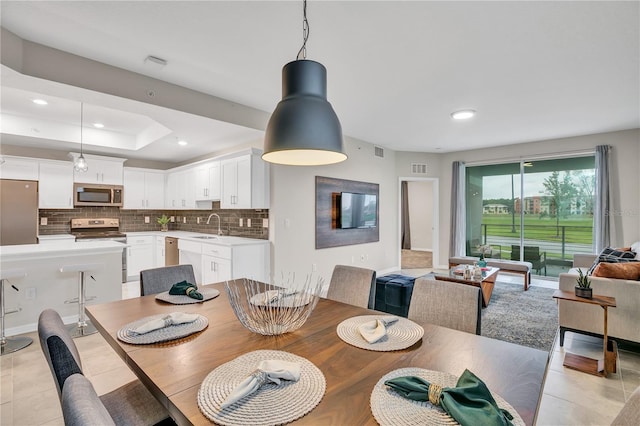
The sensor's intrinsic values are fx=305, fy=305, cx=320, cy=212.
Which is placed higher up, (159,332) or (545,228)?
(545,228)

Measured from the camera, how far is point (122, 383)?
7.79ft

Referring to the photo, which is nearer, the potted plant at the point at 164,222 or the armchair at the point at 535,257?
the armchair at the point at 535,257

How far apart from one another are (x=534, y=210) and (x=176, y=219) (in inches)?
297

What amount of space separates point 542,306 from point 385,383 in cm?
429

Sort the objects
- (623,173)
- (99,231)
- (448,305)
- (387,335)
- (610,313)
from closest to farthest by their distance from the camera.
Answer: (387,335) < (448,305) < (610,313) < (623,173) < (99,231)

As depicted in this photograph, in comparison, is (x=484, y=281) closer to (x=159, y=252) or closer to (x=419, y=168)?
(x=419, y=168)

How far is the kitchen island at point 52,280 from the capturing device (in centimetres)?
322

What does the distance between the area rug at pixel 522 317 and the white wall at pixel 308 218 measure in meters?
2.13

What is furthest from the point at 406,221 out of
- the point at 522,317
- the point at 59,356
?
the point at 59,356

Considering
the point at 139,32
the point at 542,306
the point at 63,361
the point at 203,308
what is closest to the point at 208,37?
the point at 139,32

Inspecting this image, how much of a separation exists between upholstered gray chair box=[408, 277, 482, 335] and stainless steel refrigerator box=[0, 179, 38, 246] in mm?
5992

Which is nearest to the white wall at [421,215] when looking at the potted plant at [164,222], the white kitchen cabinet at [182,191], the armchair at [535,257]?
the armchair at [535,257]

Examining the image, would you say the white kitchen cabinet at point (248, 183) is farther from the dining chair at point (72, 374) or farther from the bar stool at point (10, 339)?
the dining chair at point (72, 374)

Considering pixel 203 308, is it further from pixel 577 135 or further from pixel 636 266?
pixel 577 135
